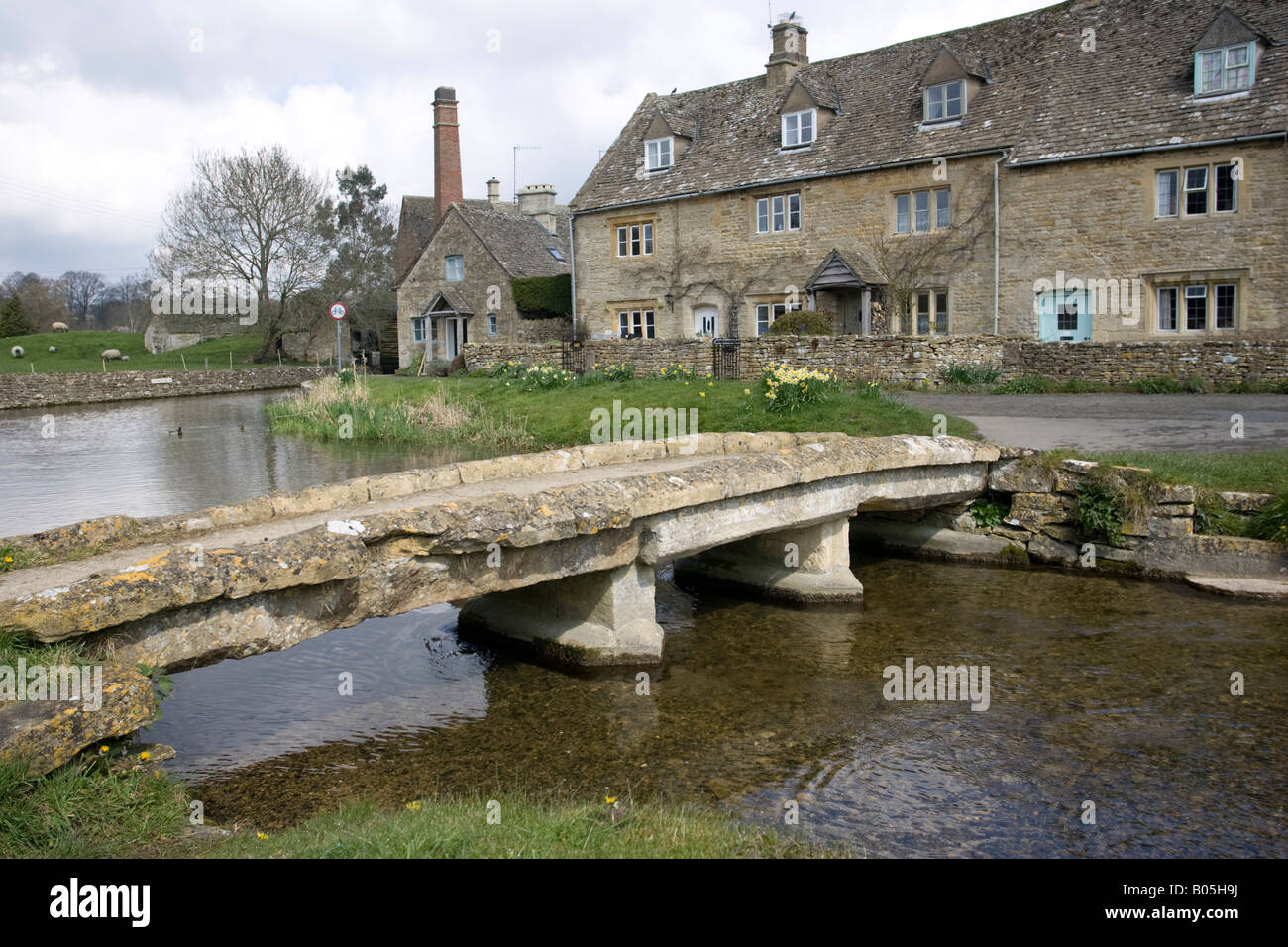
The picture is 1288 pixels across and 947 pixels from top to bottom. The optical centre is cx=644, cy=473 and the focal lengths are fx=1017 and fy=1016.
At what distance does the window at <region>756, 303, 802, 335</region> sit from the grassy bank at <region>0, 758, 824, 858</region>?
27.2 meters

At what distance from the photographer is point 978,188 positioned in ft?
90.1

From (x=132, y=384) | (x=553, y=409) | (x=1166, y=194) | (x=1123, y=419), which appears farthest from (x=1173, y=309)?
(x=132, y=384)

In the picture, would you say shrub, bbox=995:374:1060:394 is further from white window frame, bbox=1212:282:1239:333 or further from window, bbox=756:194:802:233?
window, bbox=756:194:802:233

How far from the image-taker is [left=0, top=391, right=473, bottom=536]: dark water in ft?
53.0

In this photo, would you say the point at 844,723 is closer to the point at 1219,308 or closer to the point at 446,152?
the point at 1219,308

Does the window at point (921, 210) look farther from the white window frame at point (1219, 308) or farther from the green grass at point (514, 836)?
the green grass at point (514, 836)

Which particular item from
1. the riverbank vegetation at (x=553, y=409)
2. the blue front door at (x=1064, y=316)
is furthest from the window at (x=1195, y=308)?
the riverbank vegetation at (x=553, y=409)

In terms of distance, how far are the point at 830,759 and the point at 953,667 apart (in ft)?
7.89

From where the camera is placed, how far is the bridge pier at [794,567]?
12008 millimetres

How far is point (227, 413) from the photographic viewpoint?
34.2 meters

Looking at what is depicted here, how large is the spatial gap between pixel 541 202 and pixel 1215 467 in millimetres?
42159

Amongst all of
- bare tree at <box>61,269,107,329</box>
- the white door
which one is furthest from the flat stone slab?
bare tree at <box>61,269,107,329</box>
